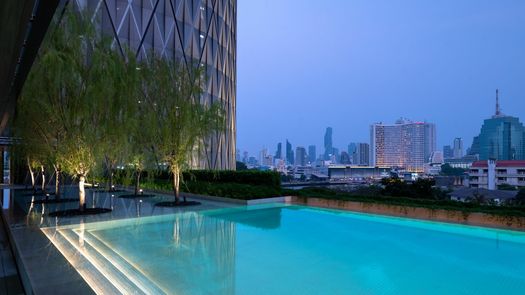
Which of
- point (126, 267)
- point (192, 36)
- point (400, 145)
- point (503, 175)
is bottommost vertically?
point (126, 267)

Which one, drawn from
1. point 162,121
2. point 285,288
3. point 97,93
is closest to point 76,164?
point 97,93

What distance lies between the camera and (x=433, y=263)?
775cm

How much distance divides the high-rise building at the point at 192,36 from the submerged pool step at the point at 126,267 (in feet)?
51.3

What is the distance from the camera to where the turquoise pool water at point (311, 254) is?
6.21 m

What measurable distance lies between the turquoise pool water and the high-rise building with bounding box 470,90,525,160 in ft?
202

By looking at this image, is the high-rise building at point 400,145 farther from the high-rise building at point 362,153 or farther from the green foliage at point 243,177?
the green foliage at point 243,177

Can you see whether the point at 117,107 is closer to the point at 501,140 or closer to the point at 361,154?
the point at 361,154

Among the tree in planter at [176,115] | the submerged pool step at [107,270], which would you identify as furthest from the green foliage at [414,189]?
the submerged pool step at [107,270]

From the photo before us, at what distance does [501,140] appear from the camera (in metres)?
71.7

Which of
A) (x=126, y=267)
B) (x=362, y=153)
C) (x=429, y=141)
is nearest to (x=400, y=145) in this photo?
(x=429, y=141)

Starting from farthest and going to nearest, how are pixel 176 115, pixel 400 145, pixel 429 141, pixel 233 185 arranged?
pixel 429 141, pixel 400 145, pixel 233 185, pixel 176 115

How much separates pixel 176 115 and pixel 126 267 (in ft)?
30.0

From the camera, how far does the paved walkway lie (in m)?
6.02

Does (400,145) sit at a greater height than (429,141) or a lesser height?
lesser
